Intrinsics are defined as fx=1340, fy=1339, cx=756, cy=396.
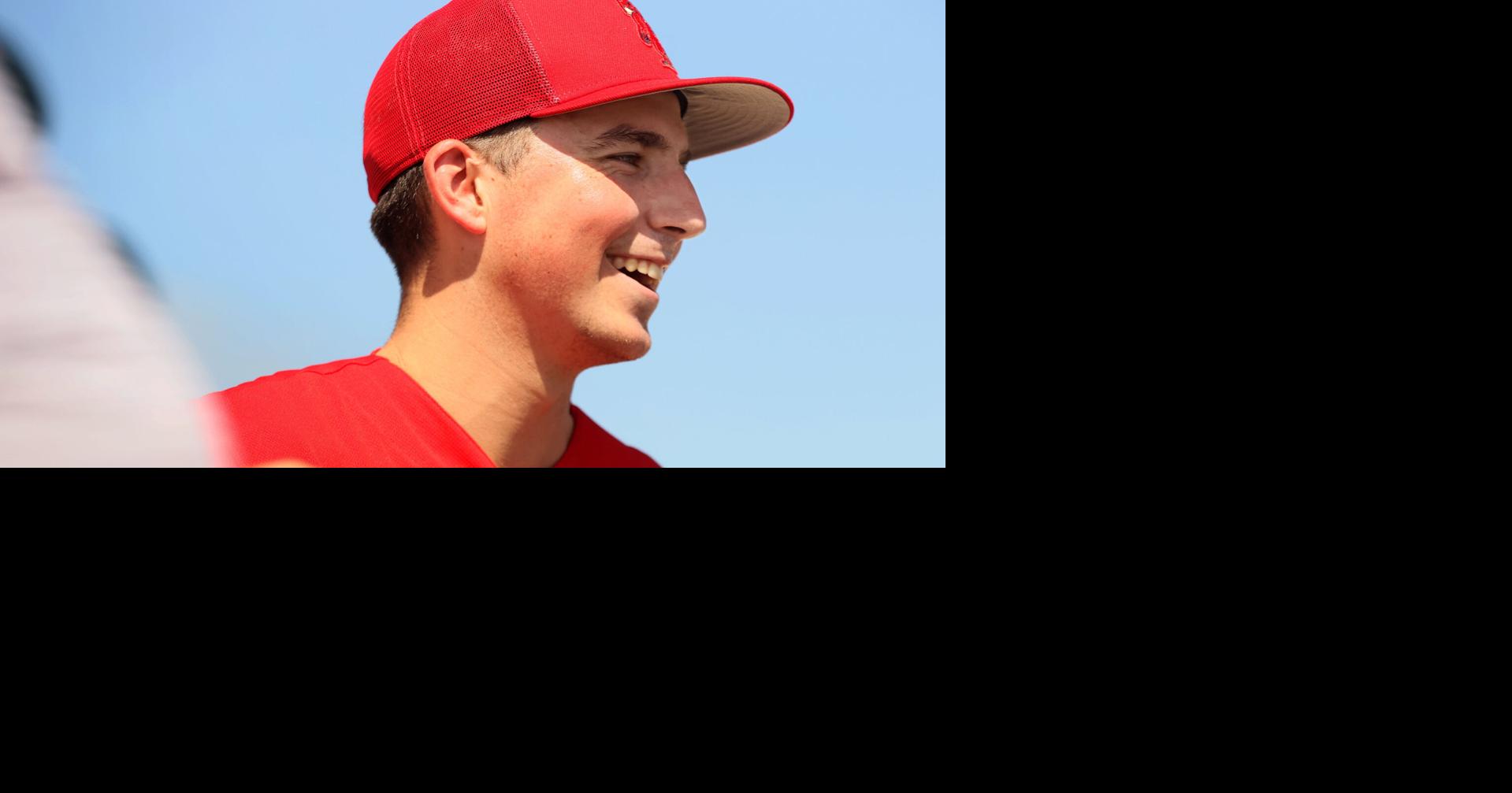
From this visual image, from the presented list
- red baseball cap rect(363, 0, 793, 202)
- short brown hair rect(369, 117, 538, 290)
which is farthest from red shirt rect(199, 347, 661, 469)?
red baseball cap rect(363, 0, 793, 202)

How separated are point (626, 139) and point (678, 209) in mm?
135

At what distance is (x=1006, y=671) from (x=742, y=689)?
15.1 inches

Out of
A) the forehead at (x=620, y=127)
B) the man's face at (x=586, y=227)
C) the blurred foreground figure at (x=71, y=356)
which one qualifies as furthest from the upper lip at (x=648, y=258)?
the blurred foreground figure at (x=71, y=356)

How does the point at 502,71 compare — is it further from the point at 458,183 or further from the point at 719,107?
the point at 719,107

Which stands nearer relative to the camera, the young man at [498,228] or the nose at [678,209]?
the young man at [498,228]

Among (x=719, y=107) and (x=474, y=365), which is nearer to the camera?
(x=474, y=365)

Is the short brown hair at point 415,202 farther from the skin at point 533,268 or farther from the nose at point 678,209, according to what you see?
the nose at point 678,209

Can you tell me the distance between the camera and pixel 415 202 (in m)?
2.03

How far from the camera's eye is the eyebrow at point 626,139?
6.53 ft

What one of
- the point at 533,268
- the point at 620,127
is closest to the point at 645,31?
the point at 620,127

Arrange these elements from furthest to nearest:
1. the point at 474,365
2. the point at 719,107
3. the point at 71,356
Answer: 1. the point at 719,107
2. the point at 474,365
3. the point at 71,356

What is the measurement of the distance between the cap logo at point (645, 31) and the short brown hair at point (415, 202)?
0.23 metres

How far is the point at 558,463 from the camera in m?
2.21

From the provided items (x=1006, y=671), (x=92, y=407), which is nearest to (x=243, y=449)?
(x=92, y=407)
